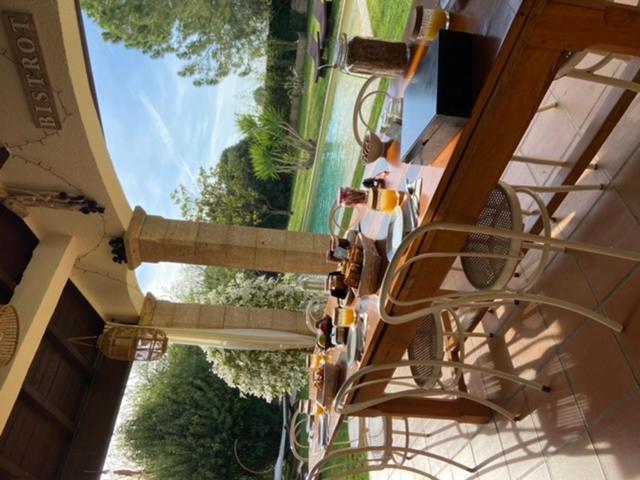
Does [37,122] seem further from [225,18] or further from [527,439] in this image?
[225,18]

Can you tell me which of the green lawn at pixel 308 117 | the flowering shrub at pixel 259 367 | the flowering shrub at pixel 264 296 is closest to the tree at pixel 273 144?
the green lawn at pixel 308 117

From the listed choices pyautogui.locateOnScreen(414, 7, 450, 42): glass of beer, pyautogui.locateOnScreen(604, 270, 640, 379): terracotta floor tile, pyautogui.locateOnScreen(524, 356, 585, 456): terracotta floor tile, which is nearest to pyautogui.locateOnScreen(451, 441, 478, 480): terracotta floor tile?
pyautogui.locateOnScreen(524, 356, 585, 456): terracotta floor tile

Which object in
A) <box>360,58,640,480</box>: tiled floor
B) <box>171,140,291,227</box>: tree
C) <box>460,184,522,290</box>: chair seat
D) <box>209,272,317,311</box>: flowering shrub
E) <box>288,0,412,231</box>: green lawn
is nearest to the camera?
<box>460,184,522,290</box>: chair seat

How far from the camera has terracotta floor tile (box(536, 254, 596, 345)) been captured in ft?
4.63

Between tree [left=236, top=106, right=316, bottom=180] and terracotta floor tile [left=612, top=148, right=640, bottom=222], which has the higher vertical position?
tree [left=236, top=106, right=316, bottom=180]

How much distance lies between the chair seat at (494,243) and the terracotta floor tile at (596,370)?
1.32ft

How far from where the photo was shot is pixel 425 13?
37.6 inches

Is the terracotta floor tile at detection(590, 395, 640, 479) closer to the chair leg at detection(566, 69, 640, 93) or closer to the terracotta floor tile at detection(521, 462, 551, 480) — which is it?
the terracotta floor tile at detection(521, 462, 551, 480)

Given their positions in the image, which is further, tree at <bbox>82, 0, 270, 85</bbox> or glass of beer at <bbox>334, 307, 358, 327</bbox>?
tree at <bbox>82, 0, 270, 85</bbox>

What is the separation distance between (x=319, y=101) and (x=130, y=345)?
4673 millimetres

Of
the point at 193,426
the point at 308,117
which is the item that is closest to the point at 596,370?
the point at 308,117

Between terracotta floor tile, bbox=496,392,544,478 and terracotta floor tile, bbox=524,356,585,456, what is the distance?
32 mm

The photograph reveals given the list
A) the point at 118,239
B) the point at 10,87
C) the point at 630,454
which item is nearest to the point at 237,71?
the point at 118,239

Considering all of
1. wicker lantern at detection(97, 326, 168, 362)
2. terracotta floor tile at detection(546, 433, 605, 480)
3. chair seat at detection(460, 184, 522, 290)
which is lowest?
terracotta floor tile at detection(546, 433, 605, 480)
